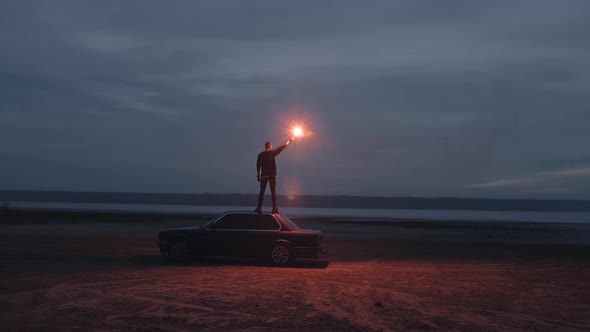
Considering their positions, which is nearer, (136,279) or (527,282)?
(136,279)

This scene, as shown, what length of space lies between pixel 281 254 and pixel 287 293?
4881mm

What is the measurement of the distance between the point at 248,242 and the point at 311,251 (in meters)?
1.84

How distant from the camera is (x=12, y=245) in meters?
21.0

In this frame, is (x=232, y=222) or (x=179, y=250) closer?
(x=179, y=250)

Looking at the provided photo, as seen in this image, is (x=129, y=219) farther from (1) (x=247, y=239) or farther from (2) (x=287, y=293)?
(2) (x=287, y=293)

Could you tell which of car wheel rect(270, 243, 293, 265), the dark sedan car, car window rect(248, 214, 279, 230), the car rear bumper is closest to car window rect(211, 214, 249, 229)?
the dark sedan car

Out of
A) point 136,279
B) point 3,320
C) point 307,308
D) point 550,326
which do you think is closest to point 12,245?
point 136,279

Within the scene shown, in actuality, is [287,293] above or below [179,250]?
below

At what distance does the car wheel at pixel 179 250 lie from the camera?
16781 mm

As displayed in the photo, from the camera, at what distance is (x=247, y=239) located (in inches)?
656

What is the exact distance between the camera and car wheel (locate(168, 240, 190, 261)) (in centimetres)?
1678

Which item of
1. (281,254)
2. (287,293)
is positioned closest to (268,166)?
(281,254)

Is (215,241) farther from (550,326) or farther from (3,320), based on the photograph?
(550,326)

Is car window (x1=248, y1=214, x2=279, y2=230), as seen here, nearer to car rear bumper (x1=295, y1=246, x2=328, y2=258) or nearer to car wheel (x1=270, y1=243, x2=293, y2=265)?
car wheel (x1=270, y1=243, x2=293, y2=265)
